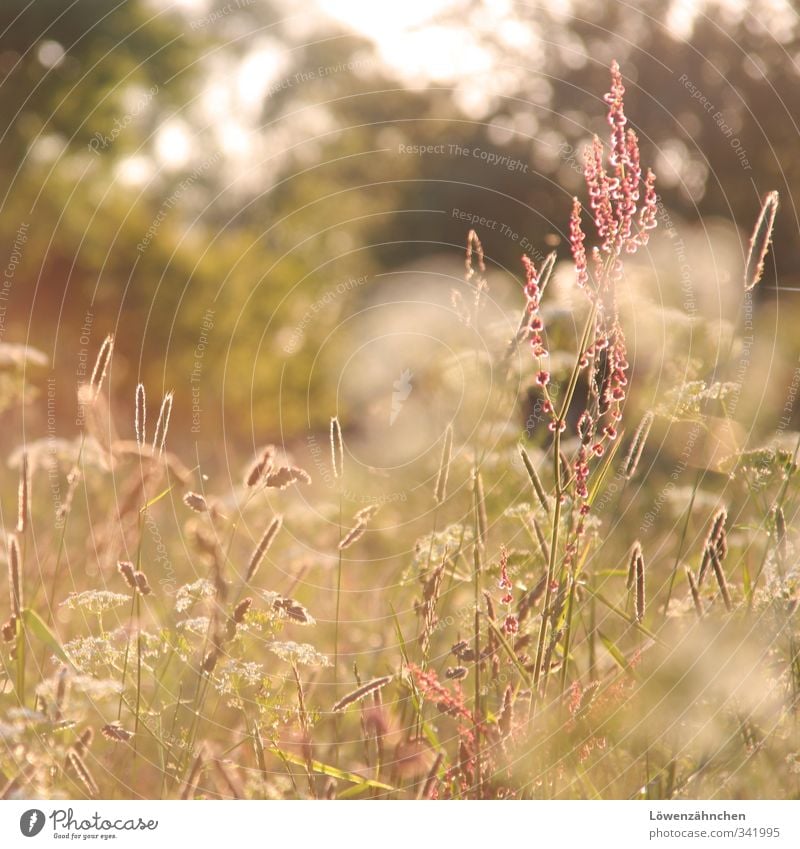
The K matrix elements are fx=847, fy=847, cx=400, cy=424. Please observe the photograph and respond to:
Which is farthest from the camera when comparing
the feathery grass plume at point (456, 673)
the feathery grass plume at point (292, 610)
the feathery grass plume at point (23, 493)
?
the feathery grass plume at point (456, 673)

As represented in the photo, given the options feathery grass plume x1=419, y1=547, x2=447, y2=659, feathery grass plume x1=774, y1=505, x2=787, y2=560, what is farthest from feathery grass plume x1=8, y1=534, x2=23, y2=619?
feathery grass plume x1=774, y1=505, x2=787, y2=560

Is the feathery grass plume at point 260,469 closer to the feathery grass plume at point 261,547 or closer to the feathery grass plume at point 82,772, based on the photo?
the feathery grass plume at point 261,547

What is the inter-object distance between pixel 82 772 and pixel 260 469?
0.76 metres

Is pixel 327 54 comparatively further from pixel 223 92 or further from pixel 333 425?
pixel 333 425

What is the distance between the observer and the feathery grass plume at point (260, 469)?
5.50ft

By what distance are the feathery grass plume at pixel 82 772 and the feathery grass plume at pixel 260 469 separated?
0.62 m

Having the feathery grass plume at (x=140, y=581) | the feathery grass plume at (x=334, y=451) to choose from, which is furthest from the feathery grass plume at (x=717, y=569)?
the feathery grass plume at (x=140, y=581)

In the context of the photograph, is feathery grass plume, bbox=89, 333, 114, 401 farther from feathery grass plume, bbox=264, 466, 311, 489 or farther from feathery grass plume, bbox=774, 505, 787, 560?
feathery grass plume, bbox=774, 505, 787, 560

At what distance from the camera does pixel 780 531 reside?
6.13 ft

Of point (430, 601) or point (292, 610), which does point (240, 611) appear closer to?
point (292, 610)

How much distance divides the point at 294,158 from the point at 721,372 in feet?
9.54

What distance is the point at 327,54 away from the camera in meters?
3.83

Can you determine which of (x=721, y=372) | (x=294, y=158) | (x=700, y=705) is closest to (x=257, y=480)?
(x=700, y=705)

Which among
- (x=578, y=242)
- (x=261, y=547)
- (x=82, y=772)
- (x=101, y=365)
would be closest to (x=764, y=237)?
(x=578, y=242)
